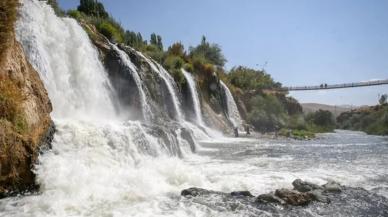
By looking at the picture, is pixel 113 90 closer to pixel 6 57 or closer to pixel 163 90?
pixel 163 90

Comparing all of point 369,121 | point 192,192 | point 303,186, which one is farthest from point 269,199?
point 369,121

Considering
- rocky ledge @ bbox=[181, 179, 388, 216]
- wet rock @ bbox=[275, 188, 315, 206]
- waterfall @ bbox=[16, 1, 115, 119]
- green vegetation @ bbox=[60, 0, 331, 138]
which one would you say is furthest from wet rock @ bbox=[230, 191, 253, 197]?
green vegetation @ bbox=[60, 0, 331, 138]

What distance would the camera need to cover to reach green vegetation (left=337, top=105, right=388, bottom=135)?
62.3 m

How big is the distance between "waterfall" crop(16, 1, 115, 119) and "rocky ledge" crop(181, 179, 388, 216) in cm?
877

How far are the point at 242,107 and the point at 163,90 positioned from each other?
917 inches

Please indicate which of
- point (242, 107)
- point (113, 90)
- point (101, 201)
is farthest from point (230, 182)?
point (242, 107)

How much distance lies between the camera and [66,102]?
16.1 m

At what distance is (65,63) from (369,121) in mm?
77238

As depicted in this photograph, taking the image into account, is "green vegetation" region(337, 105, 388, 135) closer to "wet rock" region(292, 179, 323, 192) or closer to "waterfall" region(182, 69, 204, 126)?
"waterfall" region(182, 69, 204, 126)

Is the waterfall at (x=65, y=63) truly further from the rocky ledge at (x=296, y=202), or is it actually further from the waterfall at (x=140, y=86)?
the rocky ledge at (x=296, y=202)

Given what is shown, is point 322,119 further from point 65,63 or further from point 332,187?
point 332,187

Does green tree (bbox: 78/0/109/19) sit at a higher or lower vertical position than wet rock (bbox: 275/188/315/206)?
higher

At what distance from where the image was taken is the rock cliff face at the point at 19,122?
8125 millimetres

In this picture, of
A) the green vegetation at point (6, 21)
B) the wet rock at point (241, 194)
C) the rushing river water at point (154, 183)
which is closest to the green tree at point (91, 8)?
the rushing river water at point (154, 183)
